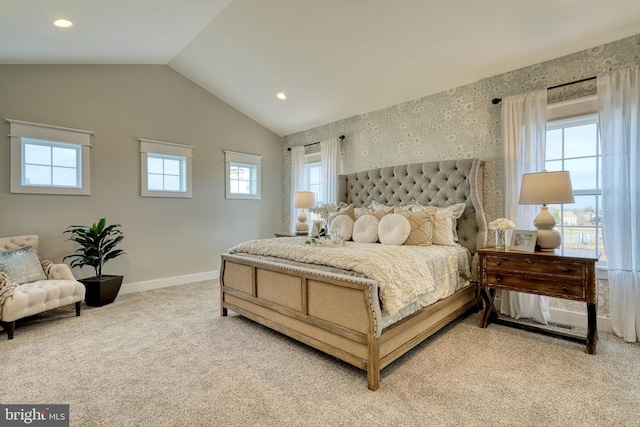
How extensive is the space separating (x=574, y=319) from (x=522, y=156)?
1.67m

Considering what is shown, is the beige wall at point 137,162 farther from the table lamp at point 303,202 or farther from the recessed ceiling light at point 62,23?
the table lamp at point 303,202

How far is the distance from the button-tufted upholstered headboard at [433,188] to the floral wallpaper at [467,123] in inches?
7.0

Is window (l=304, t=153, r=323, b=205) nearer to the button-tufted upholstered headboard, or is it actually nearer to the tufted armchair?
the button-tufted upholstered headboard

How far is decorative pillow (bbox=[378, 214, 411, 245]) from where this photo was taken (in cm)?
314

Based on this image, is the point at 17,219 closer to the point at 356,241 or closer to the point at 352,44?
the point at 356,241

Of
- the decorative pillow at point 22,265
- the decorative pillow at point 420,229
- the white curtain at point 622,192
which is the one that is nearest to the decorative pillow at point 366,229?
the decorative pillow at point 420,229

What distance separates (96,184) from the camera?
4.11 m

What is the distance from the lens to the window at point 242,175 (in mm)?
5453

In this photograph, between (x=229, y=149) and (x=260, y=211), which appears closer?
(x=229, y=149)

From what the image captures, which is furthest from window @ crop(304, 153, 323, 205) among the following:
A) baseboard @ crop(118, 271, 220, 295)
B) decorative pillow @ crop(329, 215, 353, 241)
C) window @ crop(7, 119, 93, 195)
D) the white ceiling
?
window @ crop(7, 119, 93, 195)

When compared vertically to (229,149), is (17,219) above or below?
below

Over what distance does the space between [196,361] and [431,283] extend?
6.28ft

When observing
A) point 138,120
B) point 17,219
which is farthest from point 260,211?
point 17,219

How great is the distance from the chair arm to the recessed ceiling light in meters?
2.50
